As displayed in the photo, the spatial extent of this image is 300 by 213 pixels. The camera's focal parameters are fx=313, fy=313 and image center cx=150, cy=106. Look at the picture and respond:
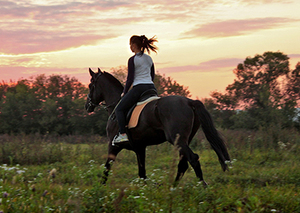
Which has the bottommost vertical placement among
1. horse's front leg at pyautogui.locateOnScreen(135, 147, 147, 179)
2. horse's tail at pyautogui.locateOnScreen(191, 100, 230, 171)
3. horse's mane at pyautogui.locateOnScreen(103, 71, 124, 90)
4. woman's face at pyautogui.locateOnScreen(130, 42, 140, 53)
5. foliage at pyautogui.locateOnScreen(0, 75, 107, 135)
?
foliage at pyautogui.locateOnScreen(0, 75, 107, 135)

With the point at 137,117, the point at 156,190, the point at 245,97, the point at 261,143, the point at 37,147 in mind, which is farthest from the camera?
the point at 245,97

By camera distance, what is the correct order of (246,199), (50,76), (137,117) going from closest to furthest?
(246,199)
(137,117)
(50,76)

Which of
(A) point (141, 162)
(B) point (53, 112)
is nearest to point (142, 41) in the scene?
(A) point (141, 162)

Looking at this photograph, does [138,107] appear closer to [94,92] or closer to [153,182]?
[153,182]

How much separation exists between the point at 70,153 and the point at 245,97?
15.7 metres

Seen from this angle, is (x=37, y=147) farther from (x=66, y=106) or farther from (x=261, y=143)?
(x=66, y=106)

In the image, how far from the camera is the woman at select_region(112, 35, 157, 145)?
249 inches

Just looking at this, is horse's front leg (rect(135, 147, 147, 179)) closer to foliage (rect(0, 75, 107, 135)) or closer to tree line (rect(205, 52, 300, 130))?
tree line (rect(205, 52, 300, 130))

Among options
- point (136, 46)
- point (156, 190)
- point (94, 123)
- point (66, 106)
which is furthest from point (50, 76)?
point (156, 190)

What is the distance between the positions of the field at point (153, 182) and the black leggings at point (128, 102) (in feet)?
3.47

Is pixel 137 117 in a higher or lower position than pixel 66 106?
higher

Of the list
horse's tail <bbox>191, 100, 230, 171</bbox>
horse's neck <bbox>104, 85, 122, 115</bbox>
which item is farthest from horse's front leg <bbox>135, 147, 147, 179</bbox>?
horse's tail <bbox>191, 100, 230, 171</bbox>

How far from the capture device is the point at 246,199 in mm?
4125

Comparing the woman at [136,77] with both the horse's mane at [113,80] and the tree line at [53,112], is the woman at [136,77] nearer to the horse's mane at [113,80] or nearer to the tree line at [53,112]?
the horse's mane at [113,80]
